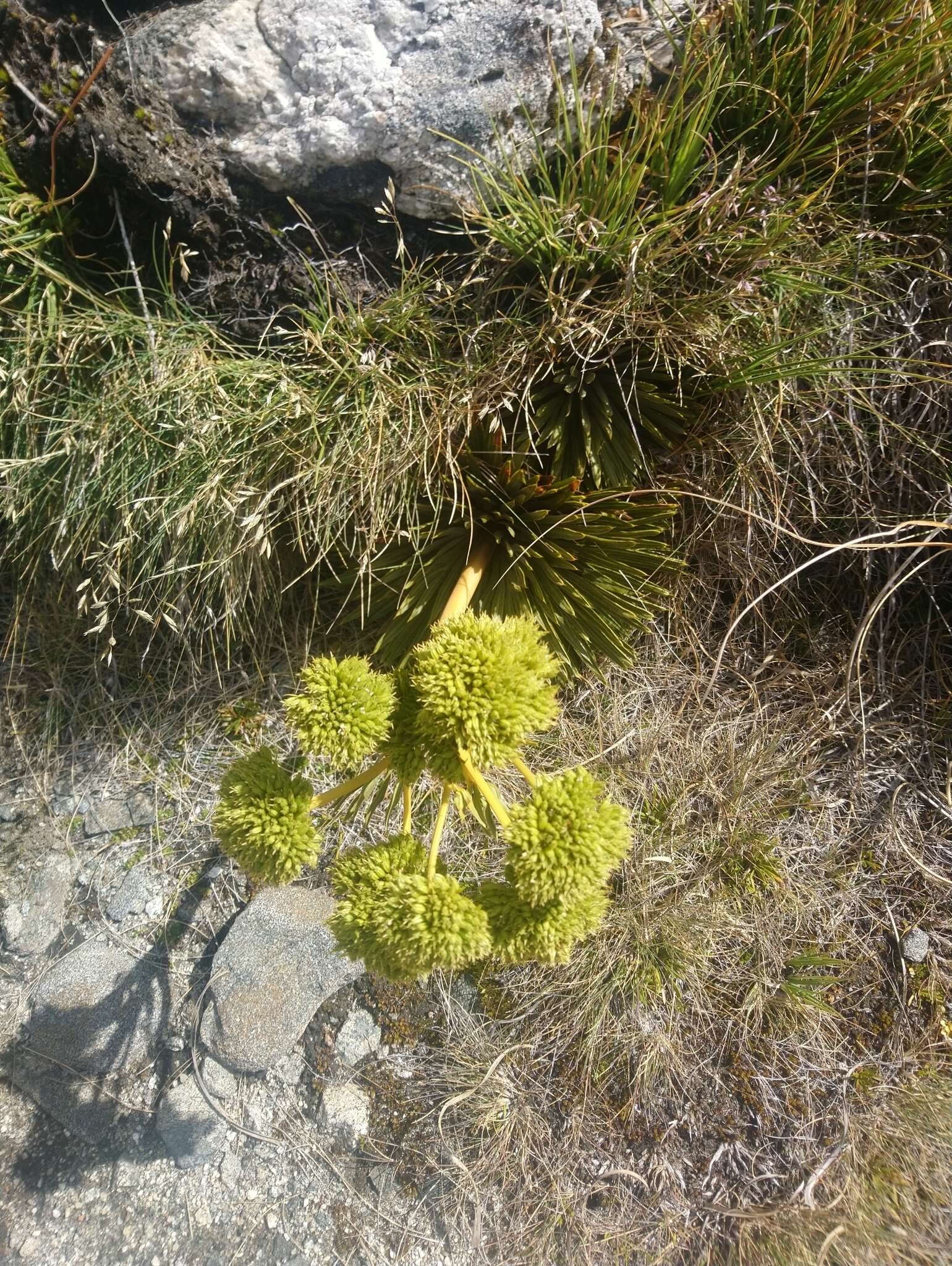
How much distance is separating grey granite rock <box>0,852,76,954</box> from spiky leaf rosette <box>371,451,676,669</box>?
56.8 inches

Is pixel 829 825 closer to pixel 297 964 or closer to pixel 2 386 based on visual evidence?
pixel 297 964

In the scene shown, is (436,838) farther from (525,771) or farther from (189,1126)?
(189,1126)

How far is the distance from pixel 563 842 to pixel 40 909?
2.08m

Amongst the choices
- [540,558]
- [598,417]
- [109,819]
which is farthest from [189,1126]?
[598,417]

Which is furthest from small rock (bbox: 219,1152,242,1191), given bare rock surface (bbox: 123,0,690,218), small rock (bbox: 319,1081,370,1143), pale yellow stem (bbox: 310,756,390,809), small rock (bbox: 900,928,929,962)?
bare rock surface (bbox: 123,0,690,218)

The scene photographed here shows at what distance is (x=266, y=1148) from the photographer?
220cm

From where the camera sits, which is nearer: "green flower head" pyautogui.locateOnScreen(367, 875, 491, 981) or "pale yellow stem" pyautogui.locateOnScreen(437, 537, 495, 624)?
"green flower head" pyautogui.locateOnScreen(367, 875, 491, 981)

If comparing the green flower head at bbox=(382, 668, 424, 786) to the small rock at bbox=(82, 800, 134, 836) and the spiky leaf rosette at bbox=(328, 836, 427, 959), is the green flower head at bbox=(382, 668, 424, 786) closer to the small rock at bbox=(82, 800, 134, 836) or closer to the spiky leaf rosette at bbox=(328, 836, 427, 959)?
the spiky leaf rosette at bbox=(328, 836, 427, 959)

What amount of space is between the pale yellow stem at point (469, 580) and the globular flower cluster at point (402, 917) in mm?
507

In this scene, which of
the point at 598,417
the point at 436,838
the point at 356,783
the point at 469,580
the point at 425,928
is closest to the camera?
the point at 425,928

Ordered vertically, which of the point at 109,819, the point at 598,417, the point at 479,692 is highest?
the point at 598,417

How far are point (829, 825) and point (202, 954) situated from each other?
211cm

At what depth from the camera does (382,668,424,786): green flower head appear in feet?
4.33

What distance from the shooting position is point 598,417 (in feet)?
6.10
